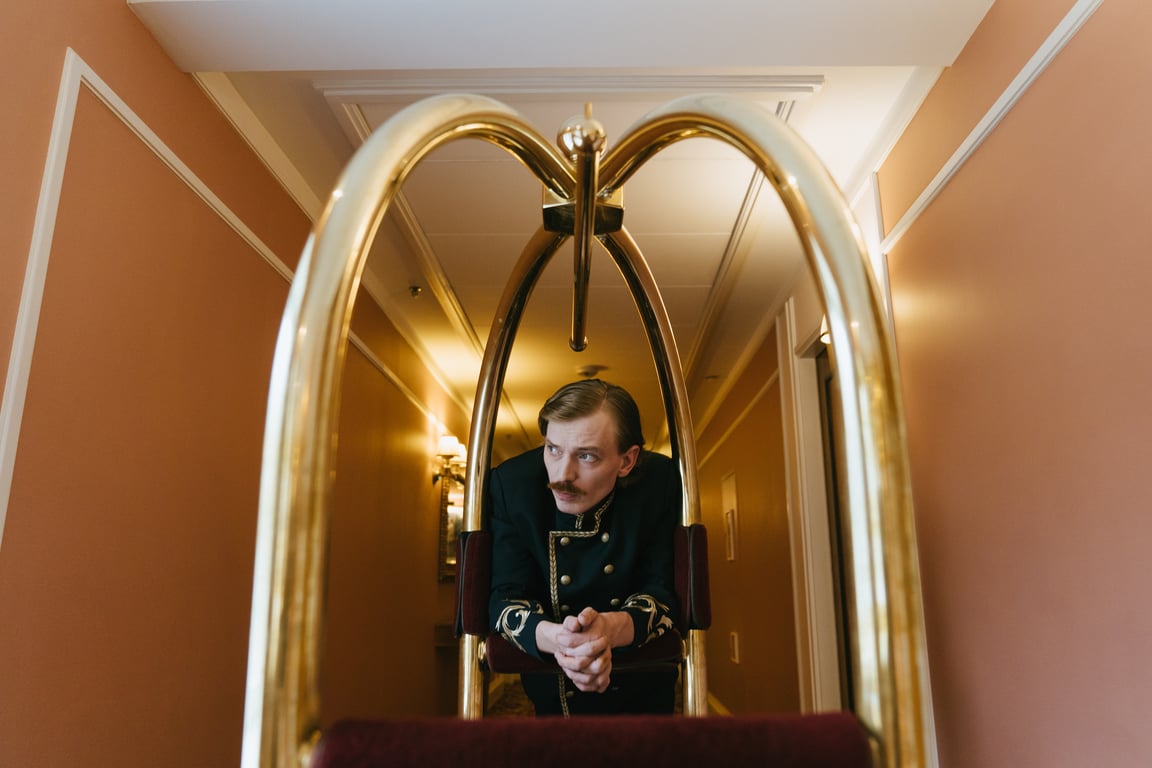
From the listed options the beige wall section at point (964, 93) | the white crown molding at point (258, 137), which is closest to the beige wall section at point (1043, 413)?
the beige wall section at point (964, 93)

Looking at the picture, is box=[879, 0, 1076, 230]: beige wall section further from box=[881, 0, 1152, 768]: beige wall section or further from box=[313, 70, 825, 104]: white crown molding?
box=[313, 70, 825, 104]: white crown molding

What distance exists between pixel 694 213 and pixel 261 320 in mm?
1648

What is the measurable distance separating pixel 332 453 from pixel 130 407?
167 centimetres

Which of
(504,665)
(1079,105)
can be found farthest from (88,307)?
(1079,105)

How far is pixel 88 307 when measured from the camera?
167 cm

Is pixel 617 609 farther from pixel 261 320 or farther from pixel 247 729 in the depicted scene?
pixel 261 320

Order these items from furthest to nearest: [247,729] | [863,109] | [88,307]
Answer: [863,109] < [88,307] < [247,729]

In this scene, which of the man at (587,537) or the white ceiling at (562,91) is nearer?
the man at (587,537)

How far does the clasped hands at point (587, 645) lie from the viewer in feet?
2.86

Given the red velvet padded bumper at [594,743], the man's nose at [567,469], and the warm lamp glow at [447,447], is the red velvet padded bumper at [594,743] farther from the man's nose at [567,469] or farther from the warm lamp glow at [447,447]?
the warm lamp glow at [447,447]

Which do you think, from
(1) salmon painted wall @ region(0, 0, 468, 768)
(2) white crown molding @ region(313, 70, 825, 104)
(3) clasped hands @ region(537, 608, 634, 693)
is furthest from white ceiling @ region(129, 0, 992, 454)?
(3) clasped hands @ region(537, 608, 634, 693)

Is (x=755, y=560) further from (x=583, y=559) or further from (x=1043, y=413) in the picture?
(x=583, y=559)

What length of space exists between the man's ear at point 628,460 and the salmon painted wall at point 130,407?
1.13 metres

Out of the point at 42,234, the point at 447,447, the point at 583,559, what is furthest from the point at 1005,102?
the point at 447,447
